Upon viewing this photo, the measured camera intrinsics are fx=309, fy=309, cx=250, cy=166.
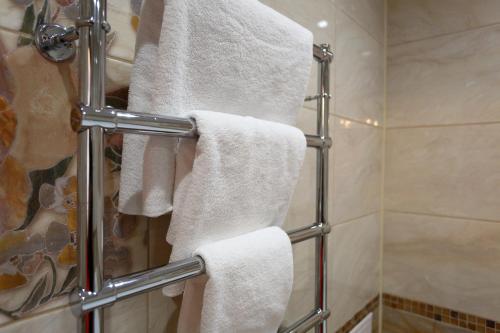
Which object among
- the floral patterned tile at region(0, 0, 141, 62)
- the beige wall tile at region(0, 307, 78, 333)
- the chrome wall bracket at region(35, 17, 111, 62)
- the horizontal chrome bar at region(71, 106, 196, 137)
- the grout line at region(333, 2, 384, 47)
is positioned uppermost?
the grout line at region(333, 2, 384, 47)

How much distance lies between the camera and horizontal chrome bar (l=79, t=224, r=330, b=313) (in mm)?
334

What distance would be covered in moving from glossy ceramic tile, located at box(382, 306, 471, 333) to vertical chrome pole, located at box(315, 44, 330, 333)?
2.27 feet

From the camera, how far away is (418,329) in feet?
3.98

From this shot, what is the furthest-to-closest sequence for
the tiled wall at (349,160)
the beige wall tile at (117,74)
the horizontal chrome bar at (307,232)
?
the tiled wall at (349,160) < the horizontal chrome bar at (307,232) < the beige wall tile at (117,74)

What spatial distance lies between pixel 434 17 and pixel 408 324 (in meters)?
1.21

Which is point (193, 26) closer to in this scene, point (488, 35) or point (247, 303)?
point (247, 303)

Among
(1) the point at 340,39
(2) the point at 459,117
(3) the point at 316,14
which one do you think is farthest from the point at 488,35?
(3) the point at 316,14

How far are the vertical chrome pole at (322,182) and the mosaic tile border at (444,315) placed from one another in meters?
0.68

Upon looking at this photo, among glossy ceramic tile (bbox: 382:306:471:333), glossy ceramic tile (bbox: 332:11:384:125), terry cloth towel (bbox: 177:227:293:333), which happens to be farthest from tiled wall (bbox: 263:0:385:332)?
terry cloth towel (bbox: 177:227:293:333)

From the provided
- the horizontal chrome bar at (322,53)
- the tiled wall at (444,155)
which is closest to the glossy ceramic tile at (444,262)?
the tiled wall at (444,155)

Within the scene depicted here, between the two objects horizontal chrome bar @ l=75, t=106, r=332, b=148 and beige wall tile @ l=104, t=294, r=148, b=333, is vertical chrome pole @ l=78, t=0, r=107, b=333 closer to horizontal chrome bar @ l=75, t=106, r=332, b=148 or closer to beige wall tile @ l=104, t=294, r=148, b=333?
horizontal chrome bar @ l=75, t=106, r=332, b=148

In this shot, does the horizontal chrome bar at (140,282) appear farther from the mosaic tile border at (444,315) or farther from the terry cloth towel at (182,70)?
the mosaic tile border at (444,315)

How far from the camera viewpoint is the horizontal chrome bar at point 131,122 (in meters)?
0.33

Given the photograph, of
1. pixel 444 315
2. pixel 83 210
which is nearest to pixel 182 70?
pixel 83 210
